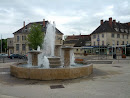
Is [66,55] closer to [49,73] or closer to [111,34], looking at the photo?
[49,73]

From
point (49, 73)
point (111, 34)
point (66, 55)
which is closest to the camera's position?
point (49, 73)

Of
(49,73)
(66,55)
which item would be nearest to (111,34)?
(66,55)

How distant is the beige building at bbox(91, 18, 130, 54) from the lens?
51312 millimetres

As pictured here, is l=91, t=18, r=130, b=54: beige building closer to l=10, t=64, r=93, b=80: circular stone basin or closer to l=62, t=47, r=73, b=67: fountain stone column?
l=62, t=47, r=73, b=67: fountain stone column

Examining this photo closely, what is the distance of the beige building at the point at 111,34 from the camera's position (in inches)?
2020

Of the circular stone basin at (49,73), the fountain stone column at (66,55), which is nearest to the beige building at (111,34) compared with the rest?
the fountain stone column at (66,55)

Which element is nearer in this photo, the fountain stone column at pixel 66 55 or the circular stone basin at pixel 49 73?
the circular stone basin at pixel 49 73

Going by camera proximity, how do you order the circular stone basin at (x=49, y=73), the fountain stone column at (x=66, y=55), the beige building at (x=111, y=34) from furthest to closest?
the beige building at (x=111, y=34)
the fountain stone column at (x=66, y=55)
the circular stone basin at (x=49, y=73)

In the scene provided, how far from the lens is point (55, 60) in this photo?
13945mm

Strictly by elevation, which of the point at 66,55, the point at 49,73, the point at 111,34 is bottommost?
the point at 49,73

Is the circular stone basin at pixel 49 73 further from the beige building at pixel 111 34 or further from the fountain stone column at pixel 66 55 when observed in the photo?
the beige building at pixel 111 34

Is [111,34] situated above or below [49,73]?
above

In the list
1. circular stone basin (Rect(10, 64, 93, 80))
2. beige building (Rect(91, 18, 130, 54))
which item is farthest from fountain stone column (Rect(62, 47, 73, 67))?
beige building (Rect(91, 18, 130, 54))

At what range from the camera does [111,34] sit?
51781 millimetres
